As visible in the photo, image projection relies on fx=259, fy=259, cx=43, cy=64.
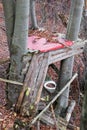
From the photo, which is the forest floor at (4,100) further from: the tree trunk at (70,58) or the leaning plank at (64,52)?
the leaning plank at (64,52)

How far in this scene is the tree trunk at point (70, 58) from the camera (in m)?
6.41

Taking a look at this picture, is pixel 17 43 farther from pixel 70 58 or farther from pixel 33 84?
pixel 70 58

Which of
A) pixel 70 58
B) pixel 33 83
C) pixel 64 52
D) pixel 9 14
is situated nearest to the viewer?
pixel 9 14

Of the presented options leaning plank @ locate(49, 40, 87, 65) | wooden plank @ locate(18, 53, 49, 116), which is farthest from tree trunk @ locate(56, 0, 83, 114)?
wooden plank @ locate(18, 53, 49, 116)

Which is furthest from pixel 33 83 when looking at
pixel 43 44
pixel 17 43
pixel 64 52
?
pixel 64 52

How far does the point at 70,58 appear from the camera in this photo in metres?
7.03

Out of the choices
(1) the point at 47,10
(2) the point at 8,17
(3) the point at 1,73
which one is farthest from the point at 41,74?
(1) the point at 47,10

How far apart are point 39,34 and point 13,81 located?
7.43ft

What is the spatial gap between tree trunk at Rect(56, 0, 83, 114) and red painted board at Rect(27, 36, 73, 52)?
244mm

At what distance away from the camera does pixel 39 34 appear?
24.4 ft

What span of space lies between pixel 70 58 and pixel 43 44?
1.10 meters

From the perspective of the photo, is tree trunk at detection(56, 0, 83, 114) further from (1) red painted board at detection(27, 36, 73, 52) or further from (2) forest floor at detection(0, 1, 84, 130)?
(2) forest floor at detection(0, 1, 84, 130)

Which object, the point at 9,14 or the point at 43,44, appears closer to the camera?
the point at 9,14

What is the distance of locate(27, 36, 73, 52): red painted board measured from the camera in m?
5.93
